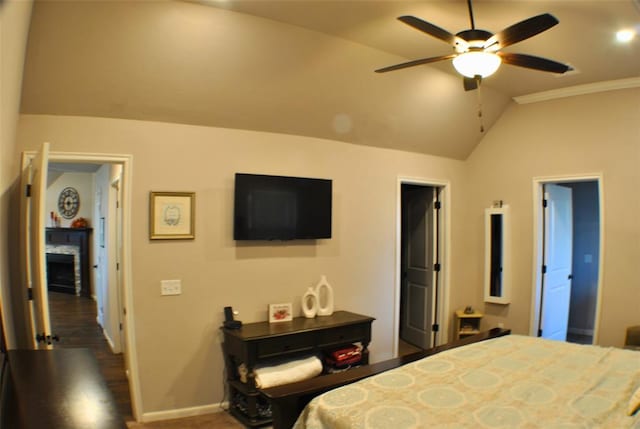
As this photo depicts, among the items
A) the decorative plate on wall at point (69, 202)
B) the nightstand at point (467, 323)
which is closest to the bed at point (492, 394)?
the nightstand at point (467, 323)

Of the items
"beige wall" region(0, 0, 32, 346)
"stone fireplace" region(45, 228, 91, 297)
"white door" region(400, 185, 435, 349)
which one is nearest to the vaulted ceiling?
"beige wall" region(0, 0, 32, 346)

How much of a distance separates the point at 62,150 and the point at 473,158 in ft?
15.0

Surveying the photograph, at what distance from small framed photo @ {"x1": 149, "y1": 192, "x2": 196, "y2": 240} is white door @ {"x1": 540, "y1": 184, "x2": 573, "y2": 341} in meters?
4.00

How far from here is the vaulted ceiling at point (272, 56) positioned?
2656mm

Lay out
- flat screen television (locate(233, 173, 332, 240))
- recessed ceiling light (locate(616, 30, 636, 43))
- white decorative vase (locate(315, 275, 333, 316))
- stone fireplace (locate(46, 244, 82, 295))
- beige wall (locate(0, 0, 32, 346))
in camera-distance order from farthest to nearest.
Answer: stone fireplace (locate(46, 244, 82, 295))
white decorative vase (locate(315, 275, 333, 316))
flat screen television (locate(233, 173, 332, 240))
recessed ceiling light (locate(616, 30, 636, 43))
beige wall (locate(0, 0, 32, 346))

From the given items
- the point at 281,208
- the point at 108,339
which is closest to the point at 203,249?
the point at 281,208

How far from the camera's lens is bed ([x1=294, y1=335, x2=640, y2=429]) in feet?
5.39

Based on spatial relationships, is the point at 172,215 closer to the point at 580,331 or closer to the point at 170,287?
the point at 170,287

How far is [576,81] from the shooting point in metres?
4.18

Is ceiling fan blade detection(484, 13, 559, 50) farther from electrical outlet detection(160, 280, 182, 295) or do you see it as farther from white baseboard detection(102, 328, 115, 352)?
white baseboard detection(102, 328, 115, 352)

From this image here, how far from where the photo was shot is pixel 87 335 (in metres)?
5.69

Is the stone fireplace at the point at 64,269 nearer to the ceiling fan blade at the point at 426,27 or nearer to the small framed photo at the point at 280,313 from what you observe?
the small framed photo at the point at 280,313

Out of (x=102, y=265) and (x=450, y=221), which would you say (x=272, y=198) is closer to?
(x=450, y=221)

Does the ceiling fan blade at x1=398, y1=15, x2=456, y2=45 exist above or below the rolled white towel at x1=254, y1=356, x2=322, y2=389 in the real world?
above
